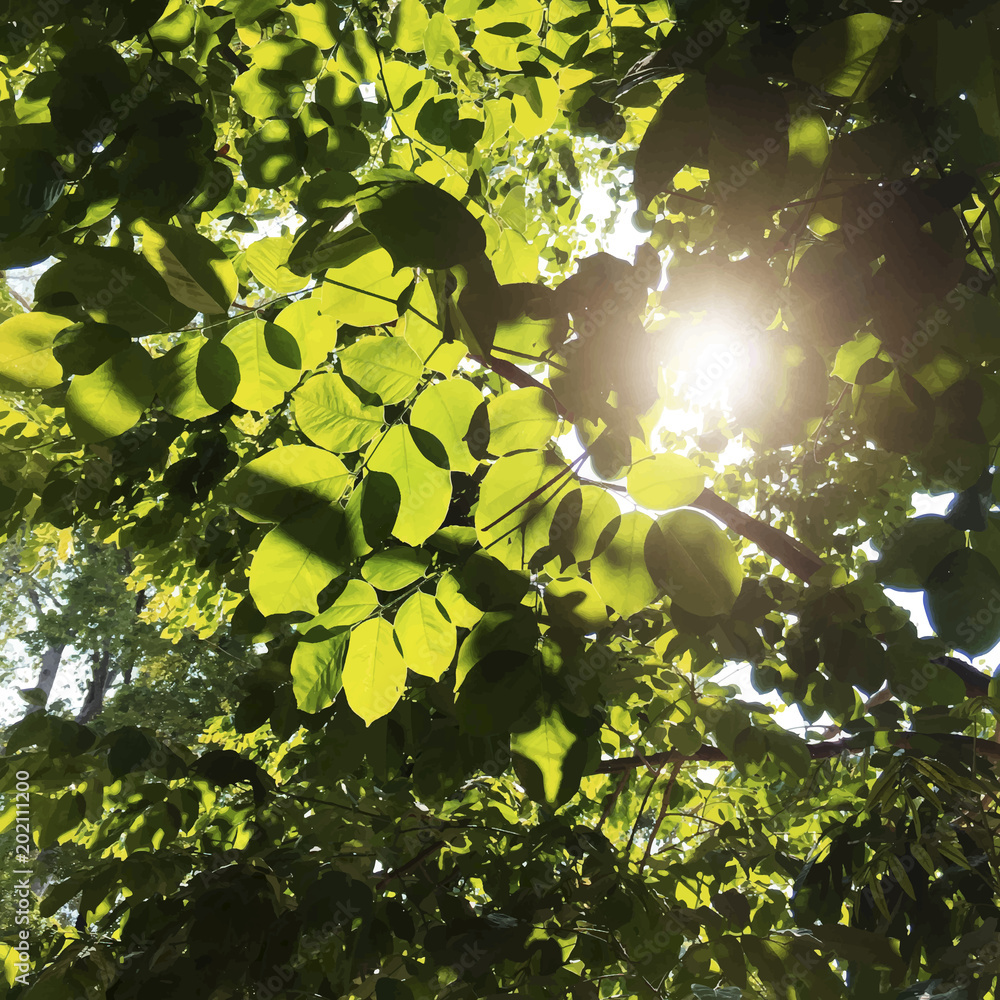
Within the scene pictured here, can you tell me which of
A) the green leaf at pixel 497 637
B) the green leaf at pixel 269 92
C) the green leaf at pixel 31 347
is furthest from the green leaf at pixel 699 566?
the green leaf at pixel 269 92

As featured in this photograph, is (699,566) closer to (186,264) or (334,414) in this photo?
(334,414)

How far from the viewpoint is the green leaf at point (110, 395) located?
91 cm

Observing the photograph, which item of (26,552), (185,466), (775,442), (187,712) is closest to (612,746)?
(775,442)

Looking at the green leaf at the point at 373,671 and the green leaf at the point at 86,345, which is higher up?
the green leaf at the point at 86,345

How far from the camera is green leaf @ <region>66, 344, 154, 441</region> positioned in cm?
91

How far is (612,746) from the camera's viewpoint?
291 cm

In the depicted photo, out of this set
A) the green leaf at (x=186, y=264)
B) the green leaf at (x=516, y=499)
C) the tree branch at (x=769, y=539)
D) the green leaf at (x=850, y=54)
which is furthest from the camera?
the tree branch at (x=769, y=539)

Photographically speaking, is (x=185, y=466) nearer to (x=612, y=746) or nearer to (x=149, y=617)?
(x=612, y=746)

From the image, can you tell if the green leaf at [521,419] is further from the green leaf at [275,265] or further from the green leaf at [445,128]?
the green leaf at [445,128]

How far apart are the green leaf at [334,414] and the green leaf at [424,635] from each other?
0.99 feet

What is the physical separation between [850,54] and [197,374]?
931 millimetres

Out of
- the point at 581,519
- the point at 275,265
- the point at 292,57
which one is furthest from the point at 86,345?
the point at 292,57

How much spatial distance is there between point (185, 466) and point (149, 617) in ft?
10.4

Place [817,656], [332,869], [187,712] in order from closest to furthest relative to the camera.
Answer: [817,656], [332,869], [187,712]
